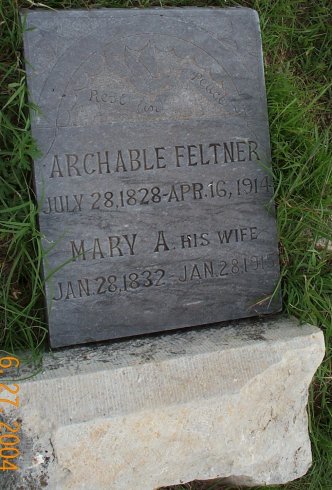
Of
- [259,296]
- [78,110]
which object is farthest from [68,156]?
[259,296]

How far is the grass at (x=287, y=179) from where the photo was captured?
2.24m

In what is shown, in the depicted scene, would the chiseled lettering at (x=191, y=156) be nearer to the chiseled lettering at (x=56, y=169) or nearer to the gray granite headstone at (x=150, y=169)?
the gray granite headstone at (x=150, y=169)

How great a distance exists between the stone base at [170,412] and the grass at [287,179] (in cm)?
27

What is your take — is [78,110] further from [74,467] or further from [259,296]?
[74,467]

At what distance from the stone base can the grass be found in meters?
0.27

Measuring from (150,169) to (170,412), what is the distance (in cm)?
95

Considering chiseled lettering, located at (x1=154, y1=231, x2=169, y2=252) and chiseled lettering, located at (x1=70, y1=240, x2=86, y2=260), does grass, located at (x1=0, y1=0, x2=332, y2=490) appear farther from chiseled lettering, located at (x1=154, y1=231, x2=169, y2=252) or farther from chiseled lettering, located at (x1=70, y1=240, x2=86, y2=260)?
chiseled lettering, located at (x1=154, y1=231, x2=169, y2=252)

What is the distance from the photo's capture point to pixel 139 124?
2275 mm

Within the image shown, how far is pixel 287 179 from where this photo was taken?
8.20 feet

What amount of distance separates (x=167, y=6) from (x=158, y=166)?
0.74 m

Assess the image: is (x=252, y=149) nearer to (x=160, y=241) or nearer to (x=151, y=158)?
(x=151, y=158)
